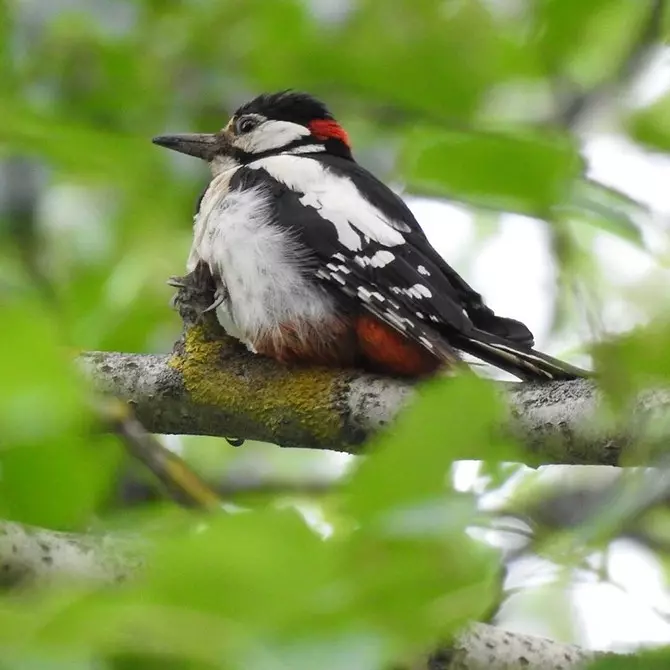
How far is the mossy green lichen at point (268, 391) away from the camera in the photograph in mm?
1676

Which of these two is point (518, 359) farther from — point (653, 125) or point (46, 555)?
point (46, 555)

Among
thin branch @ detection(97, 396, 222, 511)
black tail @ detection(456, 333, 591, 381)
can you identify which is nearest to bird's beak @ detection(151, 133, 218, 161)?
black tail @ detection(456, 333, 591, 381)

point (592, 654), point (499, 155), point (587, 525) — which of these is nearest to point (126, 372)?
point (592, 654)

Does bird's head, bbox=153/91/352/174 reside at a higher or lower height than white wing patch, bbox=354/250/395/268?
higher

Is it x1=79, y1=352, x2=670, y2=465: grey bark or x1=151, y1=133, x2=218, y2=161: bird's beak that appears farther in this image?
x1=151, y1=133, x2=218, y2=161: bird's beak

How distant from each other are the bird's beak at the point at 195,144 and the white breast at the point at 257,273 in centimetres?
52

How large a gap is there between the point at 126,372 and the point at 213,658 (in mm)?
1221

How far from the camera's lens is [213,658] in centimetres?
51

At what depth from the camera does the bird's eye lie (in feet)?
8.91

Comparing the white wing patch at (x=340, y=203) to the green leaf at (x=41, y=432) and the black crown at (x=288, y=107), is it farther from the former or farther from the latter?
the green leaf at (x=41, y=432)

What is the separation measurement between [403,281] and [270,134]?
88 cm

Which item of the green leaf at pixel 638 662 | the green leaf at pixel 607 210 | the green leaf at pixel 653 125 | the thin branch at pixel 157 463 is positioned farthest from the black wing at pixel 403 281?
the green leaf at pixel 638 662

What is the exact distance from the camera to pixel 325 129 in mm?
2736

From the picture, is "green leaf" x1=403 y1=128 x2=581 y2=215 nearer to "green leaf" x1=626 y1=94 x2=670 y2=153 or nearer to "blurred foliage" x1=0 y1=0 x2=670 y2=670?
"blurred foliage" x1=0 y1=0 x2=670 y2=670
